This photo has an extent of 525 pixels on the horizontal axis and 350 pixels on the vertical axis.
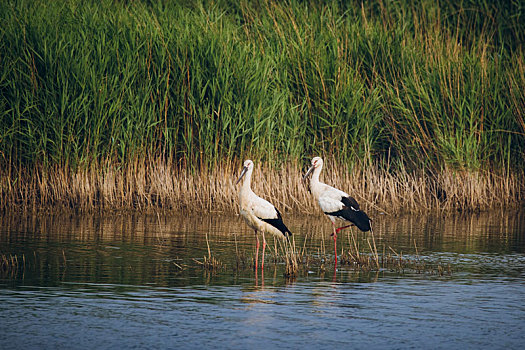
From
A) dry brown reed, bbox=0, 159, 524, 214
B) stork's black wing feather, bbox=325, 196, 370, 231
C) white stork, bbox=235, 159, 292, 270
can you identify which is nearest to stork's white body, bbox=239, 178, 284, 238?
white stork, bbox=235, 159, 292, 270

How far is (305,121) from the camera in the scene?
1647cm

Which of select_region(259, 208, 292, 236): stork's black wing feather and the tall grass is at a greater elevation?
the tall grass

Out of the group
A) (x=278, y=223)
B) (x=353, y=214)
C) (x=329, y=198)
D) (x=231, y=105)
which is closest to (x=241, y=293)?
(x=278, y=223)

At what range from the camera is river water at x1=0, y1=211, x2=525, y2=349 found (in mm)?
7293

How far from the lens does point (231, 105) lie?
15.8m

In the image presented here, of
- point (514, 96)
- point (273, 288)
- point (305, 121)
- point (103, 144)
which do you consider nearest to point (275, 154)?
point (305, 121)

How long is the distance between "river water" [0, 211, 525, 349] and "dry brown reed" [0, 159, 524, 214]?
1378 mm

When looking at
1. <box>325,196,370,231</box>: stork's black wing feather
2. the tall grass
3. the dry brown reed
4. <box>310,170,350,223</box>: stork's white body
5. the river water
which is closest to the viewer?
the river water

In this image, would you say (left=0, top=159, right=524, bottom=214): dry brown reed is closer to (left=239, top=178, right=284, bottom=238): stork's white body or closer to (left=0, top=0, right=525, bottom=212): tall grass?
(left=0, top=0, right=525, bottom=212): tall grass

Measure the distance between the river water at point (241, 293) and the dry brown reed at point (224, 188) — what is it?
1.38 metres

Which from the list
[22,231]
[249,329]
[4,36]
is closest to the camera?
[249,329]

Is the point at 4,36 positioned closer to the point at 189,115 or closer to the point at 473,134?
the point at 189,115

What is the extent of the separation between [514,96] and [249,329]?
11.4 meters

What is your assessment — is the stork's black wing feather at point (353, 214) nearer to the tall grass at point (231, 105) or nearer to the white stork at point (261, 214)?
the white stork at point (261, 214)
